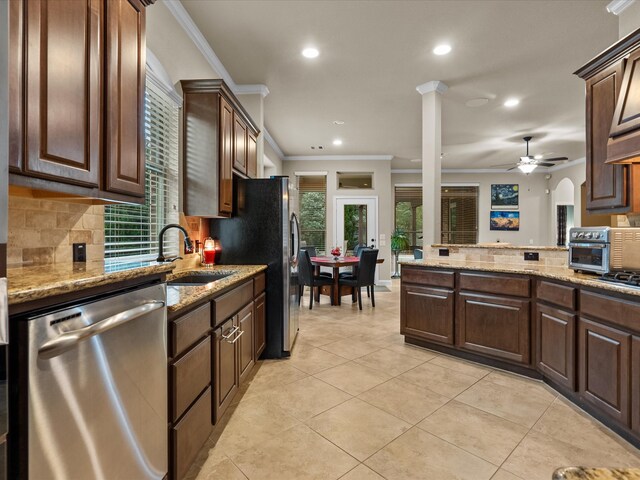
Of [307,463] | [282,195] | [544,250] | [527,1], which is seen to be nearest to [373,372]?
[307,463]

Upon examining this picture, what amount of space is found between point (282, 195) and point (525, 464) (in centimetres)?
254

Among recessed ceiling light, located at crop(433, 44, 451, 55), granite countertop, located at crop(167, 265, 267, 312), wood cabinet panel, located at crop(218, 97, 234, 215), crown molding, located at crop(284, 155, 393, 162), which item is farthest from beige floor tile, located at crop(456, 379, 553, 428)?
crown molding, located at crop(284, 155, 393, 162)

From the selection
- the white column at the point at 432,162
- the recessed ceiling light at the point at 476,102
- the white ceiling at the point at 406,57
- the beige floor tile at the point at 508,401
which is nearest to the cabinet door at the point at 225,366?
the beige floor tile at the point at 508,401

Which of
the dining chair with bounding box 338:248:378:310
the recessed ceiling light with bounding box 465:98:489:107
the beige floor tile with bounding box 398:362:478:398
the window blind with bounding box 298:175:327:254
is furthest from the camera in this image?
the window blind with bounding box 298:175:327:254

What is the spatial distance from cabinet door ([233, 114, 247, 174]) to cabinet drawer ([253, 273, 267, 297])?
110 cm

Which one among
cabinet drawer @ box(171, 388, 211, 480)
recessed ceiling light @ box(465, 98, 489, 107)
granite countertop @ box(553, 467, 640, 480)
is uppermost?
recessed ceiling light @ box(465, 98, 489, 107)

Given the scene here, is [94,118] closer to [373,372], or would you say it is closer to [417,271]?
[373,372]

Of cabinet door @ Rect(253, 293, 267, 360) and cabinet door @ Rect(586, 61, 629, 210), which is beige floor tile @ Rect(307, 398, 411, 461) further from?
cabinet door @ Rect(586, 61, 629, 210)

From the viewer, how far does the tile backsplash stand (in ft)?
4.45

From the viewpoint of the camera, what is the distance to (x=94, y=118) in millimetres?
1346

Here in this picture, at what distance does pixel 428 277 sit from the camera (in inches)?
134

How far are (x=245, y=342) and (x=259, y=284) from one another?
58cm

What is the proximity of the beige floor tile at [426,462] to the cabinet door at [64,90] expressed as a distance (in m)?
1.91

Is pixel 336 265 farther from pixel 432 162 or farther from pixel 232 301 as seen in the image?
pixel 232 301
